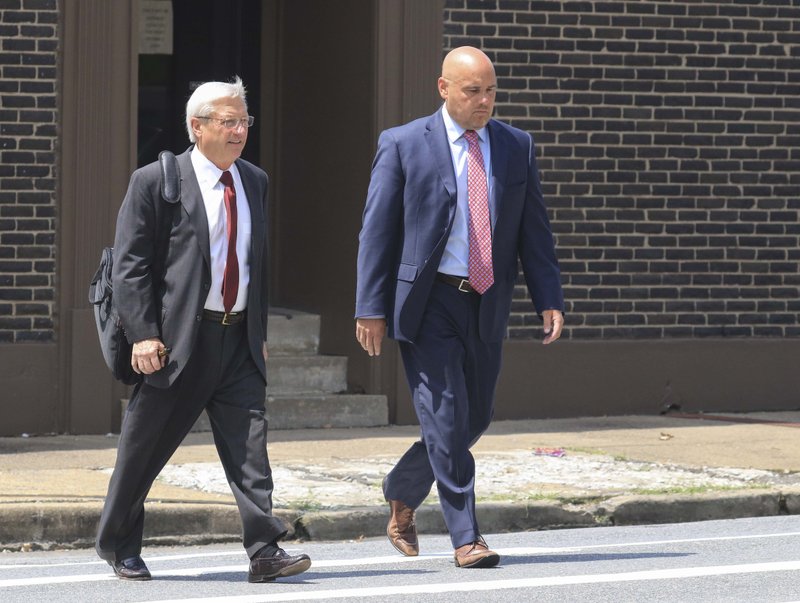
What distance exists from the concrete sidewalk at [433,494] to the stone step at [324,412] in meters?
0.14

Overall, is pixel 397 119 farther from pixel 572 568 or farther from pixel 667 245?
pixel 572 568

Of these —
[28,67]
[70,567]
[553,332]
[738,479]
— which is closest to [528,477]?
[738,479]

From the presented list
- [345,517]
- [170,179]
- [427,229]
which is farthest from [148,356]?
[345,517]

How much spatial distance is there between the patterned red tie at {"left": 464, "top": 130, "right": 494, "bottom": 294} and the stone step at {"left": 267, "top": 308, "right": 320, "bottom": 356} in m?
5.28

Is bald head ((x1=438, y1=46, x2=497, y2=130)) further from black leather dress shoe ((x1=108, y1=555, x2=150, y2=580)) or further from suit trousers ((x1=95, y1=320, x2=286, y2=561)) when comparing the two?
black leather dress shoe ((x1=108, y1=555, x2=150, y2=580))

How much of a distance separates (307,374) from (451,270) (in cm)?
510

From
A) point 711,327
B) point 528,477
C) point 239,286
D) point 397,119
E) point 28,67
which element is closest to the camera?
point 239,286

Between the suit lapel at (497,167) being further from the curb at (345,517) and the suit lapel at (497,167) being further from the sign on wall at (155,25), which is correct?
the sign on wall at (155,25)

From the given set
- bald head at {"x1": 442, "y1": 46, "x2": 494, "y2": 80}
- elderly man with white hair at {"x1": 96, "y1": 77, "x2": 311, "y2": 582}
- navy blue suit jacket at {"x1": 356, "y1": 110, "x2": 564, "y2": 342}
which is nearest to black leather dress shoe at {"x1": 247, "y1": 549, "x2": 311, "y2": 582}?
elderly man with white hair at {"x1": 96, "y1": 77, "x2": 311, "y2": 582}

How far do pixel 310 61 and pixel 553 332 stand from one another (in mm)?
5974

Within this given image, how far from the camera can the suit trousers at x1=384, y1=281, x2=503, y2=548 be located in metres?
6.76

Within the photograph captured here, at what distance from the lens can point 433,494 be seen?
28.4 ft

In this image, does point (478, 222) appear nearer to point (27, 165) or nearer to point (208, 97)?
point (208, 97)

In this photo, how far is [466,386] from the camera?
6980mm
